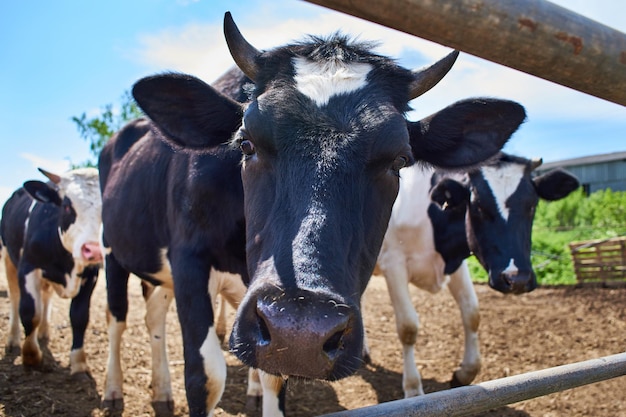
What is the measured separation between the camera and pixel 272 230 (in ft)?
6.75

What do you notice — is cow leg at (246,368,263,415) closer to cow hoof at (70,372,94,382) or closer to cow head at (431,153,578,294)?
cow hoof at (70,372,94,382)

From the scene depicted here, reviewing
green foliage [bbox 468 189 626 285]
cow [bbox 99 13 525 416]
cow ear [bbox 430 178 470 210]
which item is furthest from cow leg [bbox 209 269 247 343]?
green foliage [bbox 468 189 626 285]

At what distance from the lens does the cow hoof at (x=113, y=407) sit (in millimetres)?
4379

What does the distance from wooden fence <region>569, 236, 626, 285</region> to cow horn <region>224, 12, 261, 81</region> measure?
10.5m

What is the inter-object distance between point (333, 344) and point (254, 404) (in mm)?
3167

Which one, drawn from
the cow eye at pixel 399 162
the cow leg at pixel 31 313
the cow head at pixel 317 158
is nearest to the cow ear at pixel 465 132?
the cow head at pixel 317 158

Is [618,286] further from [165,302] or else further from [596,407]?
[165,302]

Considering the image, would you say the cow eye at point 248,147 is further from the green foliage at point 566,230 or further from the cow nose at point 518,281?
the green foliage at point 566,230

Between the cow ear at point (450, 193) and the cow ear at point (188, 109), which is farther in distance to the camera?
the cow ear at point (450, 193)

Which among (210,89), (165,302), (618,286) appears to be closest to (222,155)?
(210,89)

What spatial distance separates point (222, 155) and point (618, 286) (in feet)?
33.3

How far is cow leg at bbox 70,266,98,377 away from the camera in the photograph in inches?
207

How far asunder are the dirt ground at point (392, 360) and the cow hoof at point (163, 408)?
66 mm

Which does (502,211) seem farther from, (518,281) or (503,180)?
(518,281)
